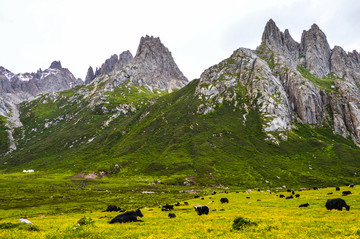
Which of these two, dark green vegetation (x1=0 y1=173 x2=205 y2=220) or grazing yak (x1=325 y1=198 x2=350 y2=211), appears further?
dark green vegetation (x1=0 y1=173 x2=205 y2=220)

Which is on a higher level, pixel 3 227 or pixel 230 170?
pixel 3 227

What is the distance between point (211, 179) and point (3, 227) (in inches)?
4816

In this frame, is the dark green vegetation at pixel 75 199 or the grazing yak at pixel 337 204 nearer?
the grazing yak at pixel 337 204

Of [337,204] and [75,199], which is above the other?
[337,204]

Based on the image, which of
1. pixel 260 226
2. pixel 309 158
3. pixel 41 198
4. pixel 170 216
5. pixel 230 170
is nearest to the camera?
pixel 260 226

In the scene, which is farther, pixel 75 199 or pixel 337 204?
pixel 75 199

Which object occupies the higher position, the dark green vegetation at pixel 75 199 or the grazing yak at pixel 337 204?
the grazing yak at pixel 337 204

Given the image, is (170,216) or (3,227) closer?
(3,227)

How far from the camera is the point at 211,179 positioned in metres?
135

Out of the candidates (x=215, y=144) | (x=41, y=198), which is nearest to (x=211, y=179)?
(x=215, y=144)

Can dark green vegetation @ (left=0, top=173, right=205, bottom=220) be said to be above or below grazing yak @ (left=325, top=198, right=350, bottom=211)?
below

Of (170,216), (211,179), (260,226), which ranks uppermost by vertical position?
(260,226)

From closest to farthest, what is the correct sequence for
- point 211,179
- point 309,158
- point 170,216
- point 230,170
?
point 170,216 < point 211,179 < point 230,170 < point 309,158

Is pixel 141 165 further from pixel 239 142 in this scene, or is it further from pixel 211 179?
pixel 239 142
